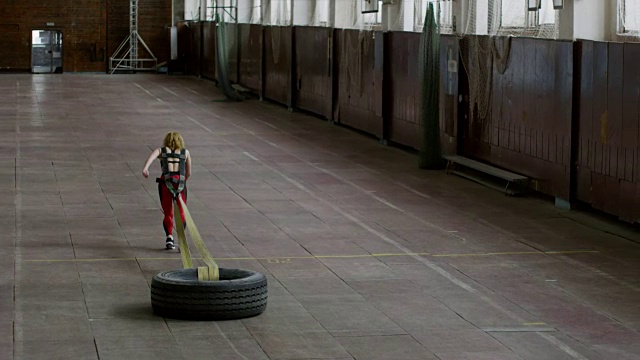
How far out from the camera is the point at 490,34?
20734 mm

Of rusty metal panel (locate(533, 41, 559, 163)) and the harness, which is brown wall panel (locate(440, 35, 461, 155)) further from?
the harness

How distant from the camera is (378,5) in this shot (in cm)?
2720

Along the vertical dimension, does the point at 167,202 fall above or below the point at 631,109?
below

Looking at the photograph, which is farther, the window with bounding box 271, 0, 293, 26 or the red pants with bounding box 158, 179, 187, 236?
the window with bounding box 271, 0, 293, 26

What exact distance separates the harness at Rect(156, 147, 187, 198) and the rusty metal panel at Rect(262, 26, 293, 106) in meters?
21.9

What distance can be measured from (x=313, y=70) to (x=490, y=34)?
1269 centimetres

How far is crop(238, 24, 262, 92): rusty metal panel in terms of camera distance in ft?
132

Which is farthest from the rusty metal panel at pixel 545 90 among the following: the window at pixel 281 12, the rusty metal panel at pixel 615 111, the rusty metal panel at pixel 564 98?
the window at pixel 281 12

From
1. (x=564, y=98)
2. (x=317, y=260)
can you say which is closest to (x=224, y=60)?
(x=564, y=98)

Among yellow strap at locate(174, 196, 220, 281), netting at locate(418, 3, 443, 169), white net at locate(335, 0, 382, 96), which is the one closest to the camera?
yellow strap at locate(174, 196, 220, 281)

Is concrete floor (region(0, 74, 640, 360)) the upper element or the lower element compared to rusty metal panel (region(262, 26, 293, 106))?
lower

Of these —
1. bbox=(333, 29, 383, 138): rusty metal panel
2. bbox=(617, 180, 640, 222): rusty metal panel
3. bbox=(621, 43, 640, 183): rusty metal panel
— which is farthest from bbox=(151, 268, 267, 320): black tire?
bbox=(333, 29, 383, 138): rusty metal panel

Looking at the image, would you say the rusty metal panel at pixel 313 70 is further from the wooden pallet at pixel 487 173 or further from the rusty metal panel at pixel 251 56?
the wooden pallet at pixel 487 173

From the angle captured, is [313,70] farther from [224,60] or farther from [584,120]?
[584,120]
